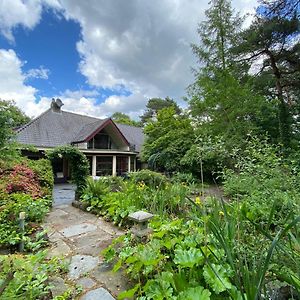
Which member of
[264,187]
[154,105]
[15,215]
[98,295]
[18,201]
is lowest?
[98,295]

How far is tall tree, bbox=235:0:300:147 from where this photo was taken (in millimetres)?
9702

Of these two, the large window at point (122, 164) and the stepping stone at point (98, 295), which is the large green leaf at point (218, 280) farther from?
the large window at point (122, 164)

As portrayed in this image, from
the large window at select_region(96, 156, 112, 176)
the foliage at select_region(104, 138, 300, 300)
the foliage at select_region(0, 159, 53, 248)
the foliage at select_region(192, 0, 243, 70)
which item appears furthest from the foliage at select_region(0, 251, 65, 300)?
the large window at select_region(96, 156, 112, 176)

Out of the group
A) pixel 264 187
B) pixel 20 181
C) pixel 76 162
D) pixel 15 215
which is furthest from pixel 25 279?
pixel 76 162

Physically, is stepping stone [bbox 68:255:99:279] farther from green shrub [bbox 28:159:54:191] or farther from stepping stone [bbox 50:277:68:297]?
green shrub [bbox 28:159:54:191]

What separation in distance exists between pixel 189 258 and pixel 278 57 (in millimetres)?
12878

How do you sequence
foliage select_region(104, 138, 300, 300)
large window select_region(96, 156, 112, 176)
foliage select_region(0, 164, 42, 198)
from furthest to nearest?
large window select_region(96, 156, 112, 176) < foliage select_region(0, 164, 42, 198) < foliage select_region(104, 138, 300, 300)

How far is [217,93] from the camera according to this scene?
10.0 m

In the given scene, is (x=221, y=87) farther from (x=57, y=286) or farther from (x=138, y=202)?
(x=57, y=286)

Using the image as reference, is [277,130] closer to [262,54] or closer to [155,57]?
[262,54]

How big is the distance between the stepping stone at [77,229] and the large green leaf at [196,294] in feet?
9.50

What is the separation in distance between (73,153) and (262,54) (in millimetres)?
11260

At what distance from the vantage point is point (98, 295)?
6.74 ft

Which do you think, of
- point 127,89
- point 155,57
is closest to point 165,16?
point 155,57
